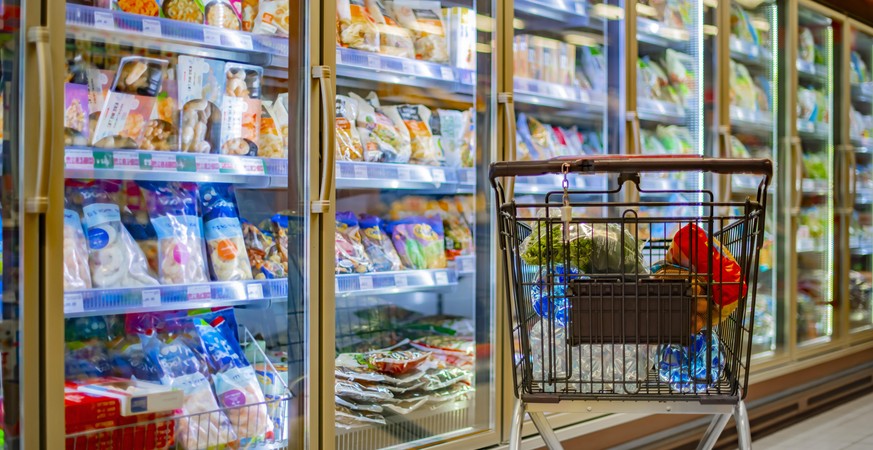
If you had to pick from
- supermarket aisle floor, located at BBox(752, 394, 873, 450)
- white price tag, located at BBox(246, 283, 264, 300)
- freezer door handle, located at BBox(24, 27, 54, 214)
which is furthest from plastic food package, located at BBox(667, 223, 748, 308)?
supermarket aisle floor, located at BBox(752, 394, 873, 450)

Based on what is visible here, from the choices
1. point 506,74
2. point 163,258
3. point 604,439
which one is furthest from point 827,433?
point 163,258

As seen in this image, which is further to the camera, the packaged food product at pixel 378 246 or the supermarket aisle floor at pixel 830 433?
the supermarket aisle floor at pixel 830 433

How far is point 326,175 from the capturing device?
2021mm

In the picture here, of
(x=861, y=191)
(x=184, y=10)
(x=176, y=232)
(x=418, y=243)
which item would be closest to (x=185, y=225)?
(x=176, y=232)

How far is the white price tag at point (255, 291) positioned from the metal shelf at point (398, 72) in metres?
0.64

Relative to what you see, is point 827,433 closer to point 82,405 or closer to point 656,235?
point 656,235

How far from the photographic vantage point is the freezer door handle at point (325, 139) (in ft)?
6.64

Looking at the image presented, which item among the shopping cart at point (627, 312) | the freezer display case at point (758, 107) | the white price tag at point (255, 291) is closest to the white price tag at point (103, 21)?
the white price tag at point (255, 291)

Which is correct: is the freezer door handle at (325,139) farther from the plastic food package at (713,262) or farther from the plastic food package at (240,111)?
the plastic food package at (713,262)

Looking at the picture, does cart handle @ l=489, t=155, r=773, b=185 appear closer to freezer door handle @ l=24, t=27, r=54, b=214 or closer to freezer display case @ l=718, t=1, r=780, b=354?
freezer door handle @ l=24, t=27, r=54, b=214

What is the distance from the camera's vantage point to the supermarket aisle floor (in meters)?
3.45

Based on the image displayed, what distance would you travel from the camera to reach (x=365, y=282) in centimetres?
232

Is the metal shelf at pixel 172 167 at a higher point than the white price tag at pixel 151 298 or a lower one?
higher

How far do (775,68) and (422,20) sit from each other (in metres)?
2.13
